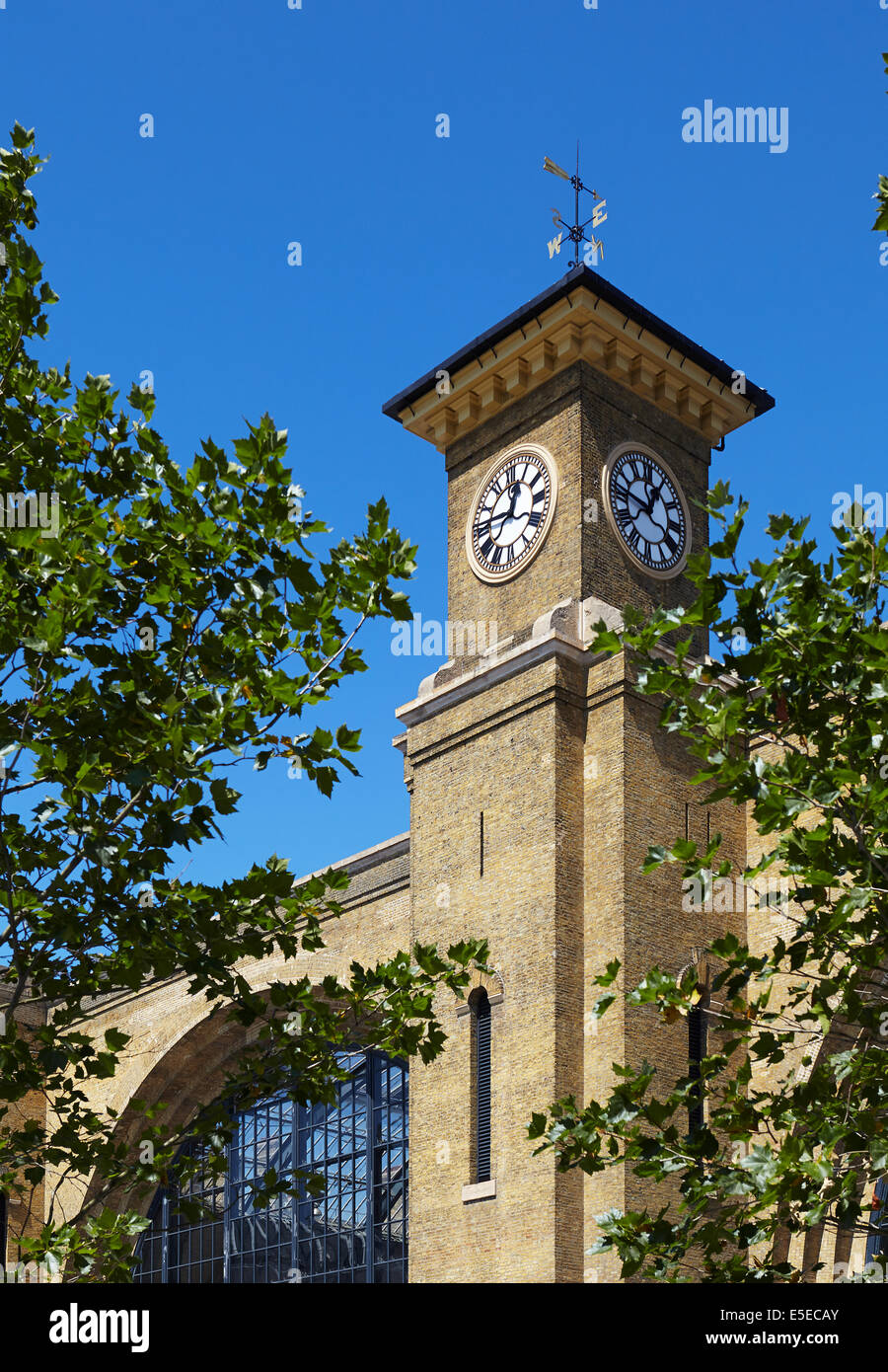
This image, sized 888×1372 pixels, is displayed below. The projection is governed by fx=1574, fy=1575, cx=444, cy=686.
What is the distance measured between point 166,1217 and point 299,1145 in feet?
20.1

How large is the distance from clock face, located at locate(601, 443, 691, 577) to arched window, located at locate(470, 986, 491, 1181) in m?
7.38

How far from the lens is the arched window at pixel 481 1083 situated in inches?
882

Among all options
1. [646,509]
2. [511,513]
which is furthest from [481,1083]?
[646,509]

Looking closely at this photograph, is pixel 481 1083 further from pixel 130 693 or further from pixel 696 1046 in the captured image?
pixel 130 693

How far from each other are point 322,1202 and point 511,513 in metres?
14.7

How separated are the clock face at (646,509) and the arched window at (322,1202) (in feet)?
33.9

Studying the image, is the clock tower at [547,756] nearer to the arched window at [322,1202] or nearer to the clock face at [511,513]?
the clock face at [511,513]

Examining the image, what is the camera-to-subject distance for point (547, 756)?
908 inches

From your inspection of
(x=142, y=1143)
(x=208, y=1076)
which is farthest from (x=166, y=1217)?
(x=142, y=1143)

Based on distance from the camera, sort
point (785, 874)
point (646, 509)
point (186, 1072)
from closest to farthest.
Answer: point (785, 874) < point (646, 509) < point (186, 1072)

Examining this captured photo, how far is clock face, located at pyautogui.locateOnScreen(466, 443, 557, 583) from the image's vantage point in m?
25.1

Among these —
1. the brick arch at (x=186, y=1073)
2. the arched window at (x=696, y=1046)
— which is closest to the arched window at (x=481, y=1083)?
the arched window at (x=696, y=1046)

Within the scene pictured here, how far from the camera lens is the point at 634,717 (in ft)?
75.7
